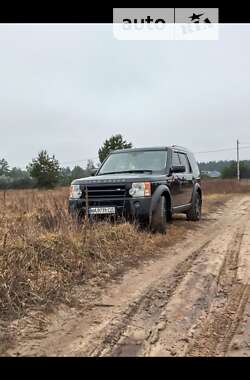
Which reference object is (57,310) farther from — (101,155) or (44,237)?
(101,155)

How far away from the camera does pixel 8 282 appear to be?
4758mm

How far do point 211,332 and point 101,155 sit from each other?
38.0 m

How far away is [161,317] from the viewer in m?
4.33

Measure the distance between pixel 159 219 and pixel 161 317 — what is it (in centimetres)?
423

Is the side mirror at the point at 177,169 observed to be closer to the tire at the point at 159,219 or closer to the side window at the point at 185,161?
the side window at the point at 185,161

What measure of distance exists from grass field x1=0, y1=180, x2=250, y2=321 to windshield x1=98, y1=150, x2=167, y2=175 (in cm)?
143

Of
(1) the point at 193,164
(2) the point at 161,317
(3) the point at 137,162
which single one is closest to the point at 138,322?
(2) the point at 161,317

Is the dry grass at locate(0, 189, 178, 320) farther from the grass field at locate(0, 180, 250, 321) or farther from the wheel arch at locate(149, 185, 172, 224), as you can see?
the wheel arch at locate(149, 185, 172, 224)

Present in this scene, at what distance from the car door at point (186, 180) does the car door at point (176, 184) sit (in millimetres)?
240

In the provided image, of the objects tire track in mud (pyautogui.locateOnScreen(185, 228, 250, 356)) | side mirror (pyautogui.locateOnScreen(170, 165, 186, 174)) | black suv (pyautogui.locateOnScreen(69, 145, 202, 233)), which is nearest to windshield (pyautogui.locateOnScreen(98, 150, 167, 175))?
black suv (pyautogui.locateOnScreen(69, 145, 202, 233))

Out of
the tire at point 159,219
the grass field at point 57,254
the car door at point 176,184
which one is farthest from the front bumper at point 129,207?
the car door at point 176,184

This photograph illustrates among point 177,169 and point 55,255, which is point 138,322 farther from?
point 177,169

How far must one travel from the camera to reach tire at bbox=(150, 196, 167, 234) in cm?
845

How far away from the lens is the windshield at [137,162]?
9555mm
